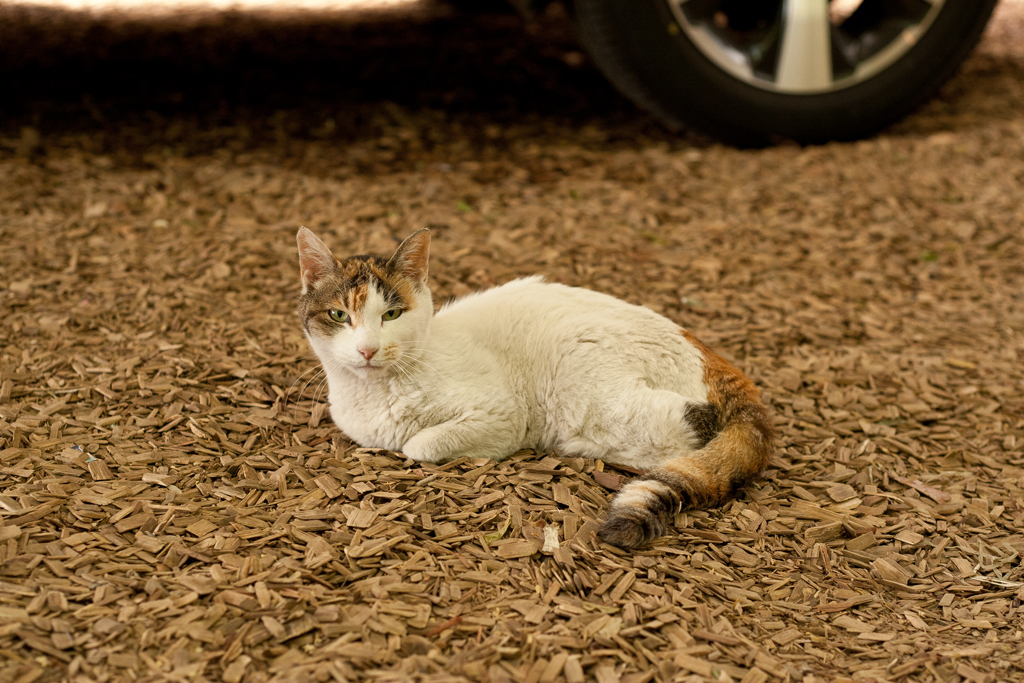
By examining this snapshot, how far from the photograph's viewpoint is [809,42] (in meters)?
5.39

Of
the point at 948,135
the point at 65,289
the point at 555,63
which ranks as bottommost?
the point at 65,289

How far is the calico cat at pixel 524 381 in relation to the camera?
2.84m

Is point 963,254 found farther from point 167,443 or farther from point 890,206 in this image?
point 167,443

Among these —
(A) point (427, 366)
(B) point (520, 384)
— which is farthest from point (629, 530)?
(A) point (427, 366)

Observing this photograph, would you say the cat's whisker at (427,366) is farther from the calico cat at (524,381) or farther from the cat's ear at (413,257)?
the cat's ear at (413,257)

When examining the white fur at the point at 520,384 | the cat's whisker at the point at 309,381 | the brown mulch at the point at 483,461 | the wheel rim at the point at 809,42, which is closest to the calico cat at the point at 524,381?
the white fur at the point at 520,384

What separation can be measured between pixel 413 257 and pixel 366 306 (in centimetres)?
29

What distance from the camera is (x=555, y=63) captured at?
24.3 feet

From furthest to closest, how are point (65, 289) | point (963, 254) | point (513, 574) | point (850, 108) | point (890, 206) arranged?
1. point (850, 108)
2. point (890, 206)
3. point (963, 254)
4. point (65, 289)
5. point (513, 574)

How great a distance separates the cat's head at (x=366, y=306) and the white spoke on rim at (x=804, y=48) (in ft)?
11.9

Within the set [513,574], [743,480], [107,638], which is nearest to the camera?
[107,638]

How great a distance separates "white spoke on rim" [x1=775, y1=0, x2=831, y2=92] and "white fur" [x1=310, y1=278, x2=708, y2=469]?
125 inches

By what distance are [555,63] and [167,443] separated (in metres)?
5.51

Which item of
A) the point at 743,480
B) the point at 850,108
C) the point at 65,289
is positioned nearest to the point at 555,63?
the point at 850,108
